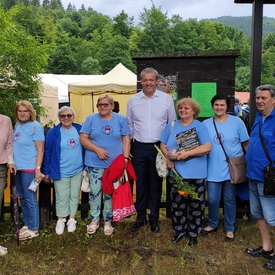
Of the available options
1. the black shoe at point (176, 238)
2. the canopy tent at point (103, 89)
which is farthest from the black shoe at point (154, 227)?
the canopy tent at point (103, 89)

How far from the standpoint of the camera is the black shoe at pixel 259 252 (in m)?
3.34

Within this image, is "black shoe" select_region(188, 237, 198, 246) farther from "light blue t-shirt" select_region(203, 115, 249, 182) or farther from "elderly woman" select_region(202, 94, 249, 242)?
Result: "light blue t-shirt" select_region(203, 115, 249, 182)

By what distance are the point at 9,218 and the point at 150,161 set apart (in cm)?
206

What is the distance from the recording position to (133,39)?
200 feet

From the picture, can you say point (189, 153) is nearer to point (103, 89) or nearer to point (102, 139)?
point (102, 139)

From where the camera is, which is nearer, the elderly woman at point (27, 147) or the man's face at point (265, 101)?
the man's face at point (265, 101)

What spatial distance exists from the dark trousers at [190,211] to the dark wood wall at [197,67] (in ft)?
5.36

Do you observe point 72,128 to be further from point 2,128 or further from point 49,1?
point 49,1

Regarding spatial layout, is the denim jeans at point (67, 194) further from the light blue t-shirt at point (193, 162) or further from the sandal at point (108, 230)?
the light blue t-shirt at point (193, 162)

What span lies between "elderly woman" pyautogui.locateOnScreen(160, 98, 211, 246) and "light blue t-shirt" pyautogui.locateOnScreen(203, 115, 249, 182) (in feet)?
0.46

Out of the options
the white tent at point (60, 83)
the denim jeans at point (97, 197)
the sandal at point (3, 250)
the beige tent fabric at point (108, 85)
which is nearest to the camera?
the sandal at point (3, 250)

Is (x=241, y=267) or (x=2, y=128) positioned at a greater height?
(x=2, y=128)

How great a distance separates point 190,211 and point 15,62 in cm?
532

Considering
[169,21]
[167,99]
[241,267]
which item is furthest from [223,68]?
[169,21]
